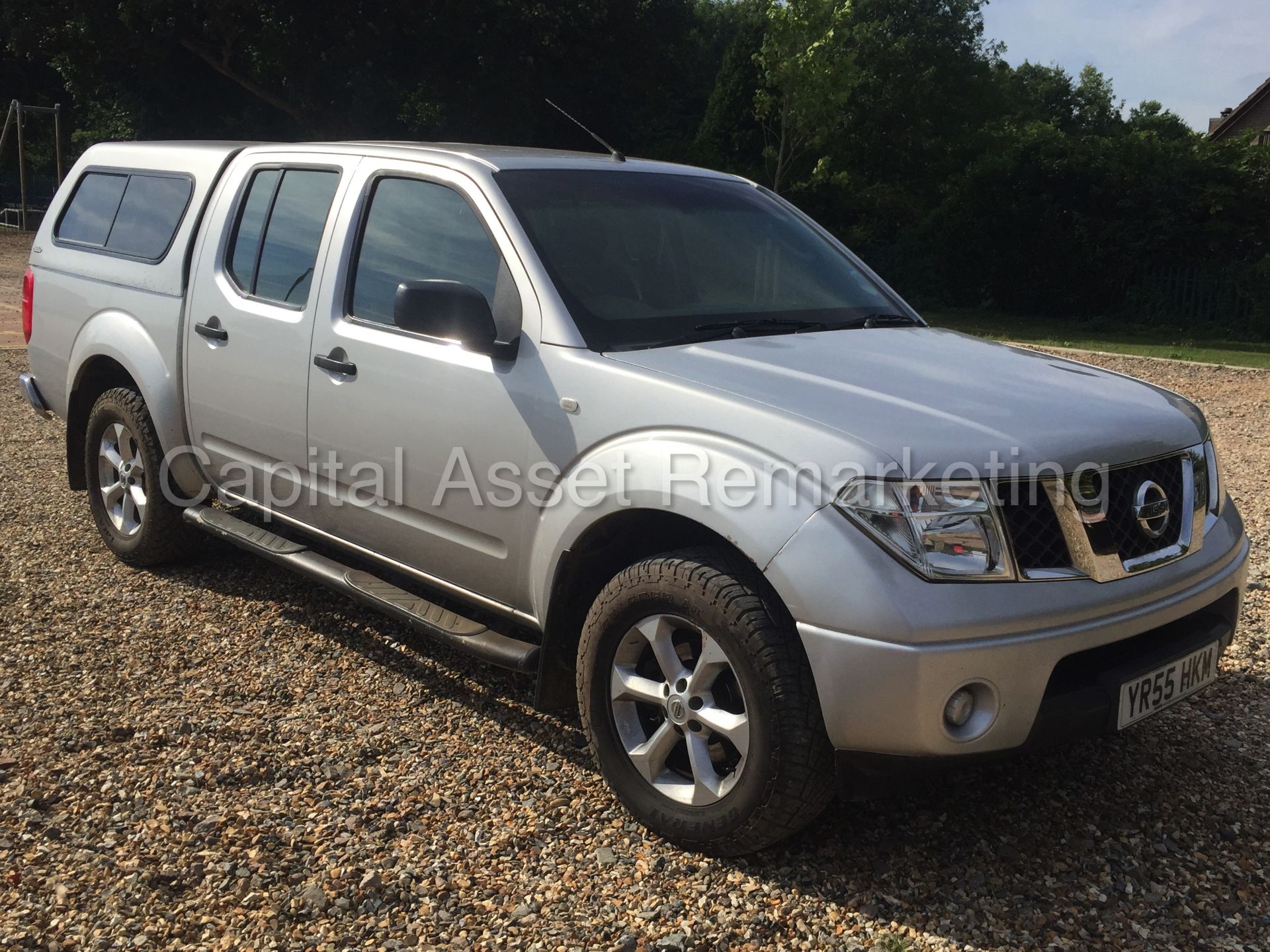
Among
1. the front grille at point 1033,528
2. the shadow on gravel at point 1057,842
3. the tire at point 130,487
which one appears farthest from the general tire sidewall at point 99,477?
the front grille at point 1033,528

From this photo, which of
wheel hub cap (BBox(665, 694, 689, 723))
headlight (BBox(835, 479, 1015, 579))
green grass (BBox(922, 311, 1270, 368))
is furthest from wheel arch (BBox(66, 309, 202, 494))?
green grass (BBox(922, 311, 1270, 368))

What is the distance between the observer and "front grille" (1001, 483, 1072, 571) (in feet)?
8.93

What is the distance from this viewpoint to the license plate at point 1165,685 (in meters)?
2.88

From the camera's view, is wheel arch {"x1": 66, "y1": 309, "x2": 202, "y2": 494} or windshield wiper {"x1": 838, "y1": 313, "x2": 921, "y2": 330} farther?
wheel arch {"x1": 66, "y1": 309, "x2": 202, "y2": 494}

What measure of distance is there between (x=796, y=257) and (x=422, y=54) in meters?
24.7

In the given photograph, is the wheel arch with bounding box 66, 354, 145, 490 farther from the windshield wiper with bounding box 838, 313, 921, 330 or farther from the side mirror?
the windshield wiper with bounding box 838, 313, 921, 330

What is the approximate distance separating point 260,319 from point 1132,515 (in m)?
3.12

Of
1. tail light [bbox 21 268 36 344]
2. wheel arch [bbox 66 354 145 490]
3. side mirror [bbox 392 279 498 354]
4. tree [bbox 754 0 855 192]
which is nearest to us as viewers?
side mirror [bbox 392 279 498 354]

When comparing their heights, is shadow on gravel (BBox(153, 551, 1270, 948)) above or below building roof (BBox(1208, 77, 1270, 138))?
below

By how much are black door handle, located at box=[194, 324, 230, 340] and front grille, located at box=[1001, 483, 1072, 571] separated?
3131 millimetres

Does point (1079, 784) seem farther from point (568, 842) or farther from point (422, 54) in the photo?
point (422, 54)

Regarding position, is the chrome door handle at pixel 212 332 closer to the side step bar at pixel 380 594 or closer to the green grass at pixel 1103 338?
the side step bar at pixel 380 594

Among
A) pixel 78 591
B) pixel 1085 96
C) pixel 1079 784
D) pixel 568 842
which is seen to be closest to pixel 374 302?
pixel 568 842

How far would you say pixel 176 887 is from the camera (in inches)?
115
